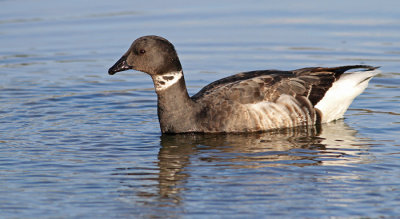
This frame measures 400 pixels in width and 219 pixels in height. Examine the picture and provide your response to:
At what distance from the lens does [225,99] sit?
12.6 metres

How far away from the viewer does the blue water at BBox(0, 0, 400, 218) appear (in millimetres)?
9289

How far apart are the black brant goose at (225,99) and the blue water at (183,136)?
0.83ft

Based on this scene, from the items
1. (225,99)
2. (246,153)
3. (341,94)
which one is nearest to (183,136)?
(225,99)

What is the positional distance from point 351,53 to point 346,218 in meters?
9.77

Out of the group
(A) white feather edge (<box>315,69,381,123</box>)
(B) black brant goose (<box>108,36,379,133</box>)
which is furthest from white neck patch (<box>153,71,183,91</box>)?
(A) white feather edge (<box>315,69,381,123</box>)

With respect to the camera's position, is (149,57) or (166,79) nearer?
(149,57)

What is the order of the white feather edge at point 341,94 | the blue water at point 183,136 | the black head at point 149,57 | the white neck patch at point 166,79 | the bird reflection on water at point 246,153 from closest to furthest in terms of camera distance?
the blue water at point 183,136, the bird reflection on water at point 246,153, the black head at point 149,57, the white neck patch at point 166,79, the white feather edge at point 341,94

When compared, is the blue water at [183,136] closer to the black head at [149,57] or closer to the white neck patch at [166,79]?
the white neck patch at [166,79]

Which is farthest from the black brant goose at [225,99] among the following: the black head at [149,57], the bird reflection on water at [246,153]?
the bird reflection on water at [246,153]

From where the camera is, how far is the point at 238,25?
20344 millimetres

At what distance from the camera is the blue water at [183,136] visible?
929cm

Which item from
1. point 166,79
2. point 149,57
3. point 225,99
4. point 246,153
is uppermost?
point 149,57

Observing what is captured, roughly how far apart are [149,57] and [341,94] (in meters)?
3.60

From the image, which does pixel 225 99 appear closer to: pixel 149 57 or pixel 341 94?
pixel 149 57
